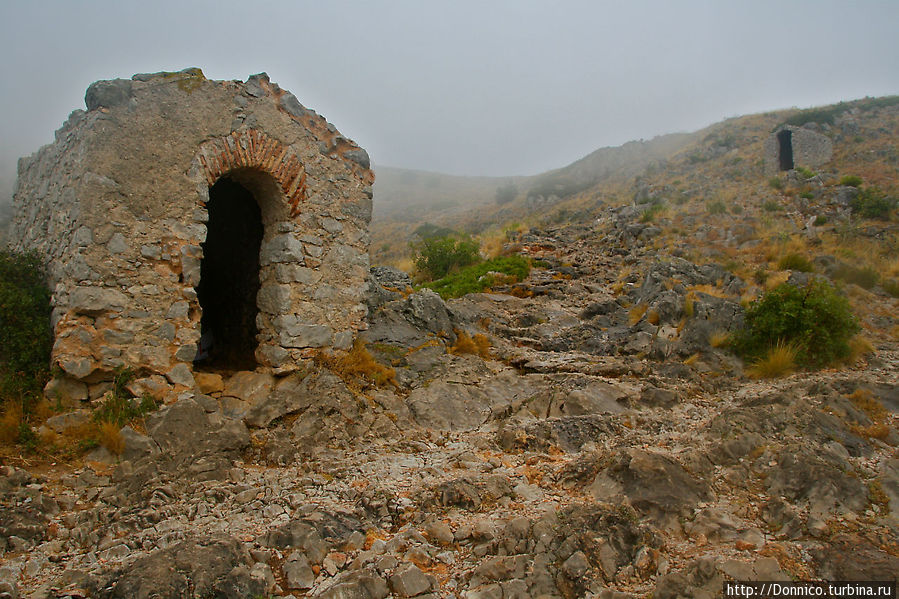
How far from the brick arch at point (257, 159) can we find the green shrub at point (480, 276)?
6.03 metres

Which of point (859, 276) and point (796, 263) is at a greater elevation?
point (796, 263)

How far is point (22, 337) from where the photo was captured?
16.1 feet

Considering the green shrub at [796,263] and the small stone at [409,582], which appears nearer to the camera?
the small stone at [409,582]

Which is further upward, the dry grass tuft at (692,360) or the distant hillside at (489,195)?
the distant hillside at (489,195)

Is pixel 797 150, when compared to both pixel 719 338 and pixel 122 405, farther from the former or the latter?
pixel 122 405

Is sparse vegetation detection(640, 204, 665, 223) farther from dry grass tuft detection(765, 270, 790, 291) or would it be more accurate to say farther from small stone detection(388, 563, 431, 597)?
small stone detection(388, 563, 431, 597)

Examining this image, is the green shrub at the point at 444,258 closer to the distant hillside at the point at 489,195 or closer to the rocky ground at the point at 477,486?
the distant hillside at the point at 489,195

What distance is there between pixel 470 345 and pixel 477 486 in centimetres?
386

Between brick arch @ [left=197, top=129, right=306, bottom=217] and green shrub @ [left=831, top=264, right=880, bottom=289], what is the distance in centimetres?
1011

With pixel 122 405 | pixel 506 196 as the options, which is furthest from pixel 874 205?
pixel 506 196

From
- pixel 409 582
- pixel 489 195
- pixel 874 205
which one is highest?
pixel 489 195

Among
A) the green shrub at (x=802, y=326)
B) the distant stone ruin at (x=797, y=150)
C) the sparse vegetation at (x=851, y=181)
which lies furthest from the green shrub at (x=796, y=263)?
the distant stone ruin at (x=797, y=150)

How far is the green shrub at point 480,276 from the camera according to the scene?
40.5 ft

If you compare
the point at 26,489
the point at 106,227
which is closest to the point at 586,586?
the point at 26,489
